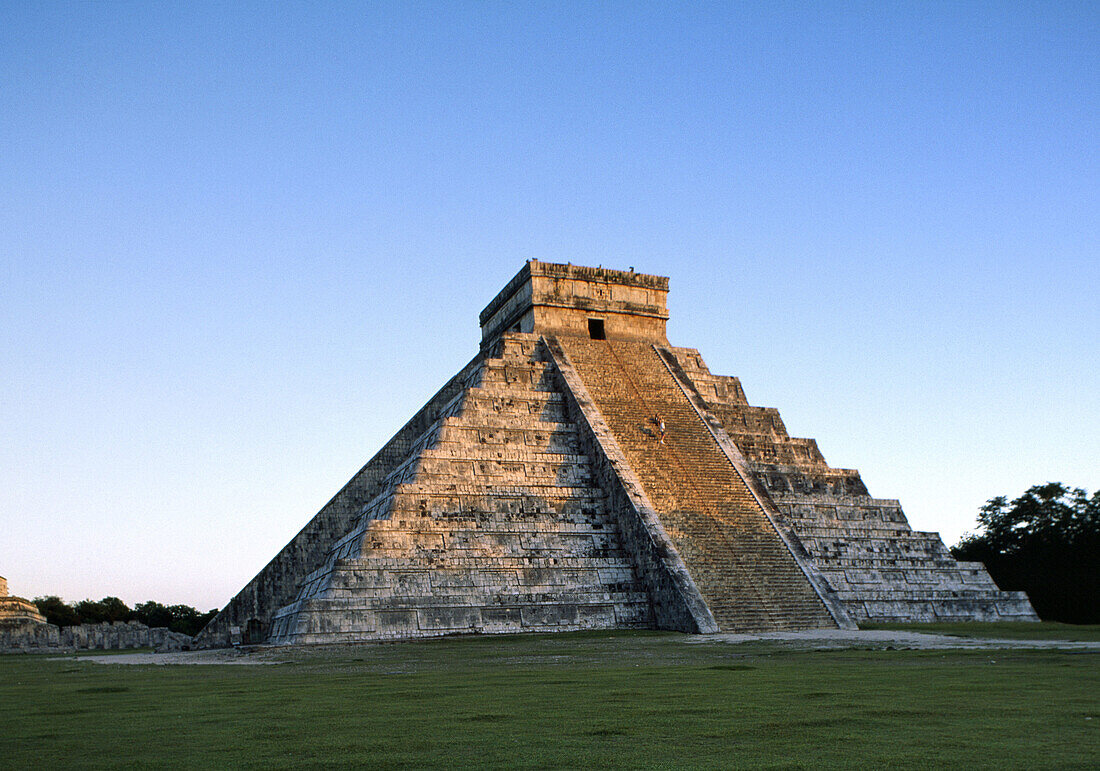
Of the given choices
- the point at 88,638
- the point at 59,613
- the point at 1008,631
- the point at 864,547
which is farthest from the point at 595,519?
the point at 59,613

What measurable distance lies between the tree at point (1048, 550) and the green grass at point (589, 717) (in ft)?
63.1

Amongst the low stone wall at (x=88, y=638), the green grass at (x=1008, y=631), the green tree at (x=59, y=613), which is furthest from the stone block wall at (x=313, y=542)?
the green tree at (x=59, y=613)

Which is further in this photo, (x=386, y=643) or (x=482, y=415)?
(x=482, y=415)

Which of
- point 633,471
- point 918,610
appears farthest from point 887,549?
point 633,471

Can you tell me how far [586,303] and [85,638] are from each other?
15.3 m

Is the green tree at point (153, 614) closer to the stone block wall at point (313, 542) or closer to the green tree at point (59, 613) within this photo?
the green tree at point (59, 613)

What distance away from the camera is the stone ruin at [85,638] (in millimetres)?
23125

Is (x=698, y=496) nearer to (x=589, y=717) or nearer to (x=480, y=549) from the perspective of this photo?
(x=480, y=549)

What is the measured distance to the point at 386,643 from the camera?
16.7m

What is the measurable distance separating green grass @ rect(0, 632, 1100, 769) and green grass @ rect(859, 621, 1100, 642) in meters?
4.94

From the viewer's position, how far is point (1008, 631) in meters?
17.0

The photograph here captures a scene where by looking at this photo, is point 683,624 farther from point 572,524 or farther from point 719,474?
point 719,474

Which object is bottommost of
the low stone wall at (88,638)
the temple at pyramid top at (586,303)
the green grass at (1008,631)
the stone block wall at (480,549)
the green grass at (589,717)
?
the green grass at (589,717)

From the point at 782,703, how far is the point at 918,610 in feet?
55.3
